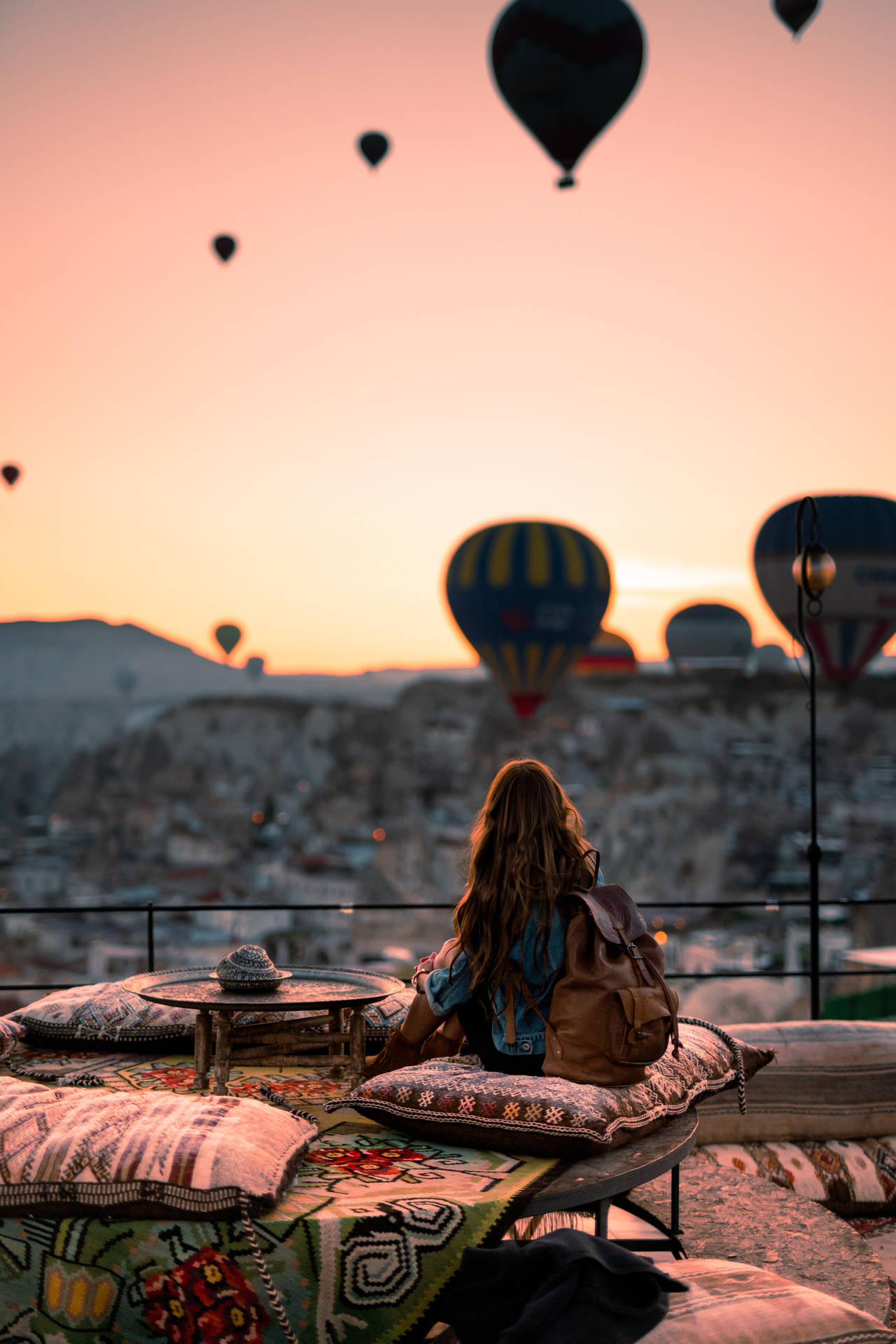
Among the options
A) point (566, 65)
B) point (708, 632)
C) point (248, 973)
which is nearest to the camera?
point (248, 973)

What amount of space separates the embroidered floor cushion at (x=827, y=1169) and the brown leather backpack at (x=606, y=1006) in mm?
1882

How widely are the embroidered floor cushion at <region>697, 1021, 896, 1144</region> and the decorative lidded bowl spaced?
87.0 inches

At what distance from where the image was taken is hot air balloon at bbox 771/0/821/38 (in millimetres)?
16500

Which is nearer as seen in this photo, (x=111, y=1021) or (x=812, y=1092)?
(x=111, y=1021)

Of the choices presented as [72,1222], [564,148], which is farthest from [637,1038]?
[564,148]

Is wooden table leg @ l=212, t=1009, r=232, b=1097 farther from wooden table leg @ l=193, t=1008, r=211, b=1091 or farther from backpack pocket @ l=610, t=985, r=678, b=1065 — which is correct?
backpack pocket @ l=610, t=985, r=678, b=1065

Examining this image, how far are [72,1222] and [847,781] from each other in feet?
254

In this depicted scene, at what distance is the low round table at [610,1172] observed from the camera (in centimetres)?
313

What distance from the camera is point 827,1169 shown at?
5.20 metres

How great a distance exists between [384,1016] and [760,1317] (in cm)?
242

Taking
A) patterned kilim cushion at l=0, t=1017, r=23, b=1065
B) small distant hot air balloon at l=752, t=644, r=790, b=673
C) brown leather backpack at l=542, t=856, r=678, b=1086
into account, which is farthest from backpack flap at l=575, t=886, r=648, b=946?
small distant hot air balloon at l=752, t=644, r=790, b=673

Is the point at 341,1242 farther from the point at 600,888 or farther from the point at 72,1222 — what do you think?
the point at 600,888

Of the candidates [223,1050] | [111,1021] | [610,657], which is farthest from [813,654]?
[610,657]

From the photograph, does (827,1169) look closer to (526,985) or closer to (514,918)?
(526,985)
